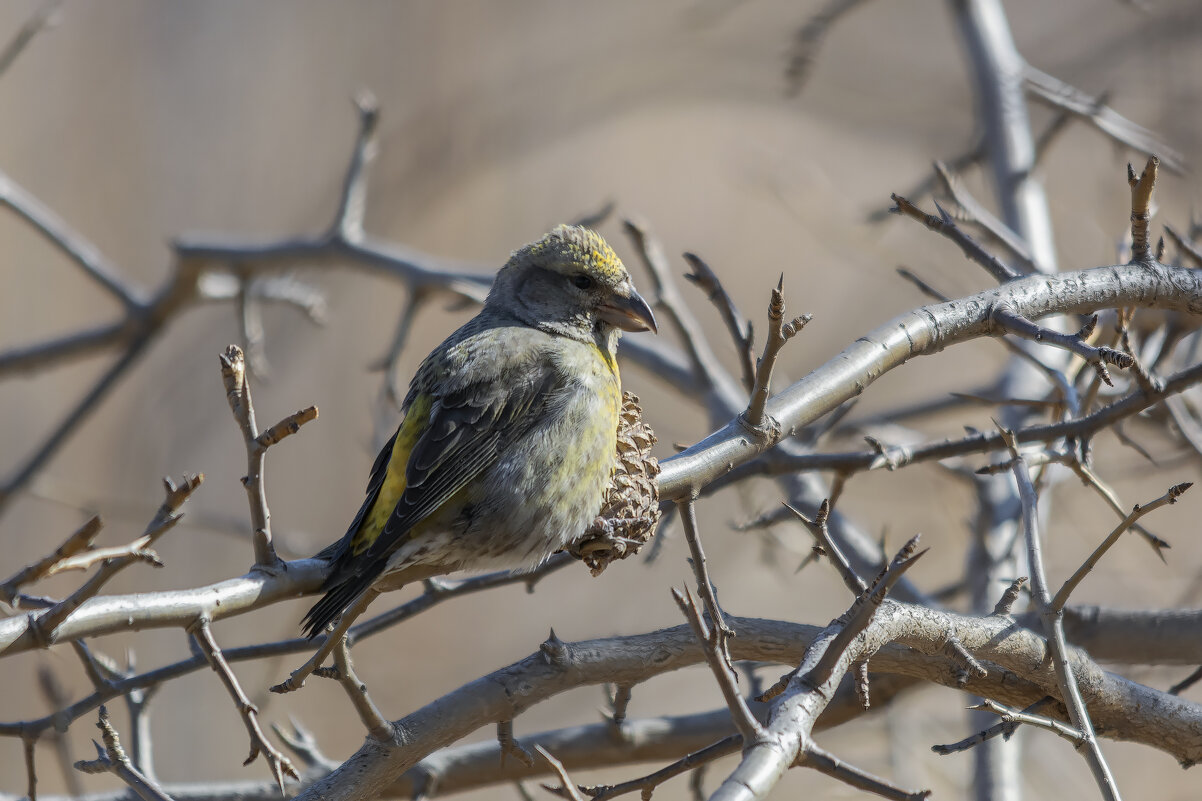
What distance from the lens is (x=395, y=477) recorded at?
10.6ft


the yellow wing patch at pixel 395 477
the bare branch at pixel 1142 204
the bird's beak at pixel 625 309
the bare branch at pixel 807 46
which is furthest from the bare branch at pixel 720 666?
the bare branch at pixel 807 46

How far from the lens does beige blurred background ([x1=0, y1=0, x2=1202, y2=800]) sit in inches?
328

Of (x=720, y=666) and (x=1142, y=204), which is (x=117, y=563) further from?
(x=1142, y=204)

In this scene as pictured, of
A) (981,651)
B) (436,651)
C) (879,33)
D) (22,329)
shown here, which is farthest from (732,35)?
(981,651)

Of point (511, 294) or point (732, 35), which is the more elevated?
point (732, 35)

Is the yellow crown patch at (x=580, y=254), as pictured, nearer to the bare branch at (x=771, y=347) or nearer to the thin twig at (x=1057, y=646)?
the bare branch at (x=771, y=347)

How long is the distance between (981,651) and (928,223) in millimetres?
1051

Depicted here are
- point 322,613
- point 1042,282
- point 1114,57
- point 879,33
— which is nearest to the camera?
point 322,613

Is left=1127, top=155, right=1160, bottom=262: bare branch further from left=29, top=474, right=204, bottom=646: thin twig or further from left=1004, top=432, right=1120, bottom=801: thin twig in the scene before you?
left=29, top=474, right=204, bottom=646: thin twig

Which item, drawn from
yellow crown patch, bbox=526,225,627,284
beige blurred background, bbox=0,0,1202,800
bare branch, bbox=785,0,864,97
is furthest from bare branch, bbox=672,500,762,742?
beige blurred background, bbox=0,0,1202,800

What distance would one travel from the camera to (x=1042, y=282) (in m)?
2.80

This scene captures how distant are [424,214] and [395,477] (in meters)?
6.31

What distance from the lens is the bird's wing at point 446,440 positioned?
2.98m

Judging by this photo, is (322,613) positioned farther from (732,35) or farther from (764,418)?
(732,35)
